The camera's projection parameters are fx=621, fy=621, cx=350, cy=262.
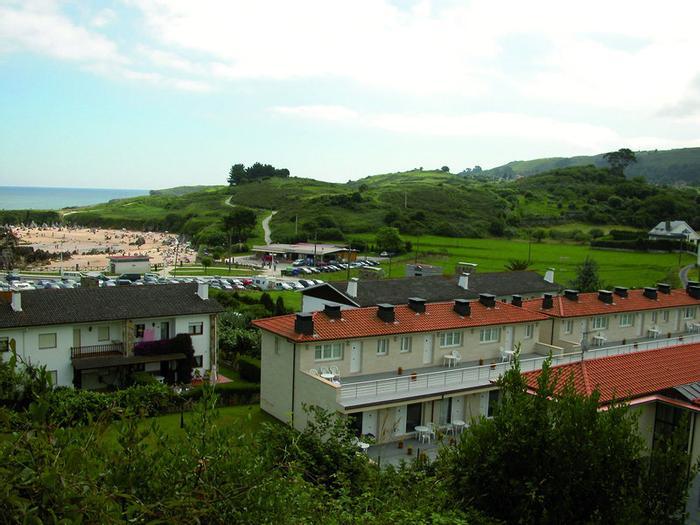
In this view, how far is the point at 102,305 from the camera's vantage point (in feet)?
113

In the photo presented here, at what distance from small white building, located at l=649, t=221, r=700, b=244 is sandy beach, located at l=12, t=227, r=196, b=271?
8670 cm

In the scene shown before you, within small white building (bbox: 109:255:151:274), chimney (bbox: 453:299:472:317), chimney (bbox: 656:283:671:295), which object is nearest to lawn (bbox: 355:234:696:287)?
chimney (bbox: 656:283:671:295)

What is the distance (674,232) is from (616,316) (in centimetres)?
8817

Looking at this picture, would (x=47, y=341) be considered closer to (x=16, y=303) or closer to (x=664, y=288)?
(x=16, y=303)

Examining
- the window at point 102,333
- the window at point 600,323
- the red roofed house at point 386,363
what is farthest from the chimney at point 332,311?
the window at point 600,323

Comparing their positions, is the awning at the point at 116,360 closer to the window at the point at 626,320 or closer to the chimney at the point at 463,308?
the chimney at the point at 463,308

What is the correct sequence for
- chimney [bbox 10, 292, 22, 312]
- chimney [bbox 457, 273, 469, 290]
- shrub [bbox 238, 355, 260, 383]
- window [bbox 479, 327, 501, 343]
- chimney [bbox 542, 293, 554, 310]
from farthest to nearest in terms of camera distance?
chimney [bbox 457, 273, 469, 290]
chimney [bbox 542, 293, 554, 310]
shrub [bbox 238, 355, 260, 383]
window [bbox 479, 327, 501, 343]
chimney [bbox 10, 292, 22, 312]

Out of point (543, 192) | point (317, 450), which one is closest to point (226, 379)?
point (317, 450)

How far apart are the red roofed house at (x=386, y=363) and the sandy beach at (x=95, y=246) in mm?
72625

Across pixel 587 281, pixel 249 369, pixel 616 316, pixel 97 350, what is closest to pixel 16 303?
pixel 97 350

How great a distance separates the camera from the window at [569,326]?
1491 inches

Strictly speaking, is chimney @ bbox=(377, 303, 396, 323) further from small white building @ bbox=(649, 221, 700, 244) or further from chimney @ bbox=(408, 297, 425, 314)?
small white building @ bbox=(649, 221, 700, 244)

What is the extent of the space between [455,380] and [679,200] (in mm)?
149747

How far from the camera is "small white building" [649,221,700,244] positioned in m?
114
